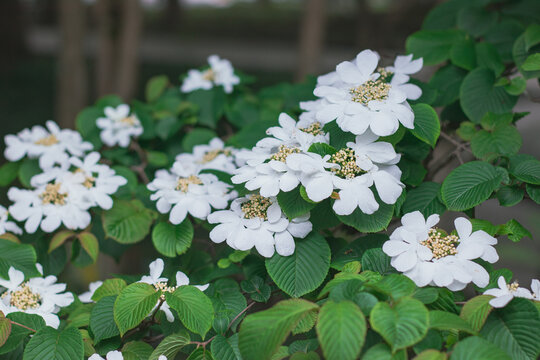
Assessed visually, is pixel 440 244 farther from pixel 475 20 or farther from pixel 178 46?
pixel 178 46

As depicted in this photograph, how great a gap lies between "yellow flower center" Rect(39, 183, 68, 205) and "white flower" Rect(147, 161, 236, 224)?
25 centimetres

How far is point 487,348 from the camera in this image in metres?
0.74

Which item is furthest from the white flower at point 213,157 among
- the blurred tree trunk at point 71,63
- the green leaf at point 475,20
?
the blurred tree trunk at point 71,63

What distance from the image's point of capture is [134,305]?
96 cm

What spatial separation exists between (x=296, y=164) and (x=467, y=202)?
1.25ft

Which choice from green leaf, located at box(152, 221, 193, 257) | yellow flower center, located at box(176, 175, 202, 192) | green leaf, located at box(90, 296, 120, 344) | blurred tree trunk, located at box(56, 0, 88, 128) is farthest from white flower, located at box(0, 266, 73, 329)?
blurred tree trunk, located at box(56, 0, 88, 128)

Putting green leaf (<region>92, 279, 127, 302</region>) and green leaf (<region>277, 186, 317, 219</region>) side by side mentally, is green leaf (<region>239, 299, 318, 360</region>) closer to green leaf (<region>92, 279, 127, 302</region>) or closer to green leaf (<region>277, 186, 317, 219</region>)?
green leaf (<region>277, 186, 317, 219</region>)

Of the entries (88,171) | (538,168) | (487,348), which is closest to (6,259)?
(88,171)

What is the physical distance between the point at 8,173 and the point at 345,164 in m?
1.06

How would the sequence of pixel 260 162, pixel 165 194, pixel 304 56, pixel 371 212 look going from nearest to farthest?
pixel 371 212 → pixel 260 162 → pixel 165 194 → pixel 304 56

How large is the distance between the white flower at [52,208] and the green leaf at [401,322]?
0.79 m

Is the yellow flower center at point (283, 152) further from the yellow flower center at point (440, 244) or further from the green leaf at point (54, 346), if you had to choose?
the green leaf at point (54, 346)

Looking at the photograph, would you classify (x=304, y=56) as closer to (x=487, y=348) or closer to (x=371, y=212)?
(x=371, y=212)

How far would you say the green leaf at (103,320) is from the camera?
101 cm
